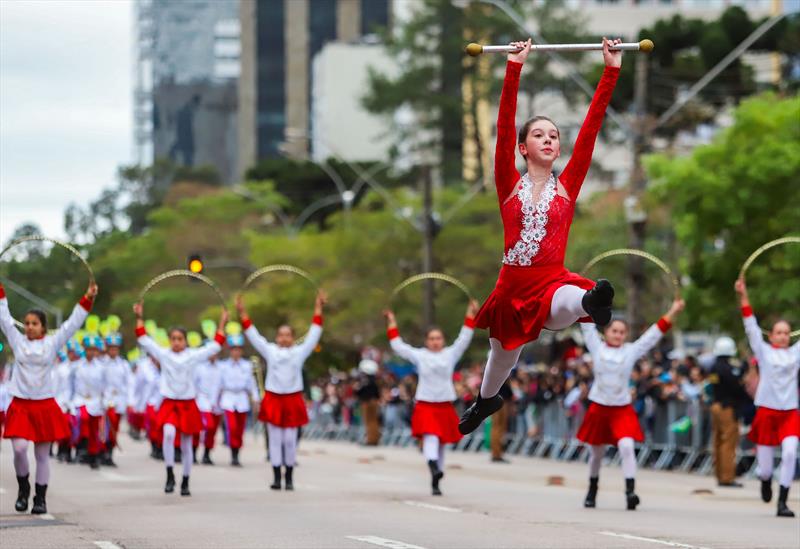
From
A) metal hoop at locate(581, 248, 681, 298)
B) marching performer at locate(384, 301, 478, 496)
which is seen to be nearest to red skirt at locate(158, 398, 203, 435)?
marching performer at locate(384, 301, 478, 496)

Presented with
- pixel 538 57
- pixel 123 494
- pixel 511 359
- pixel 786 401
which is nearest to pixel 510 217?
pixel 511 359

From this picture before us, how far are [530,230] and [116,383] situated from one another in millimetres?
17463

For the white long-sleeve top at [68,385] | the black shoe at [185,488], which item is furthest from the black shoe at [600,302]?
the white long-sleeve top at [68,385]

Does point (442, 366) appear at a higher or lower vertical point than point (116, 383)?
higher

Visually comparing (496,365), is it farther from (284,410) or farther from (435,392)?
(435,392)

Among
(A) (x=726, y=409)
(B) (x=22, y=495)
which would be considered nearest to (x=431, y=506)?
(B) (x=22, y=495)

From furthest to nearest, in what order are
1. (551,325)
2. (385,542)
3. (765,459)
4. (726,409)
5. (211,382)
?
(211,382) < (726,409) < (765,459) < (385,542) < (551,325)

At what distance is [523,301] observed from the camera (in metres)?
11.4

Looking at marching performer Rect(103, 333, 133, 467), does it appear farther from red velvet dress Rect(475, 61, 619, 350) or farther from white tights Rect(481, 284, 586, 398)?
red velvet dress Rect(475, 61, 619, 350)

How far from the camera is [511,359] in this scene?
38.9 feet

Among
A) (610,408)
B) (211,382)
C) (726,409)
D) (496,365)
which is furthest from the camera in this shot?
(211,382)

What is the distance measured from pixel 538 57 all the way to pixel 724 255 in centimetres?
3704

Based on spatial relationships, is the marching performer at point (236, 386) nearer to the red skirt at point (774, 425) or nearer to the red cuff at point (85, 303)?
the red skirt at point (774, 425)

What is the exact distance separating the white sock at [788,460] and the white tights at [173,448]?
6.55m
